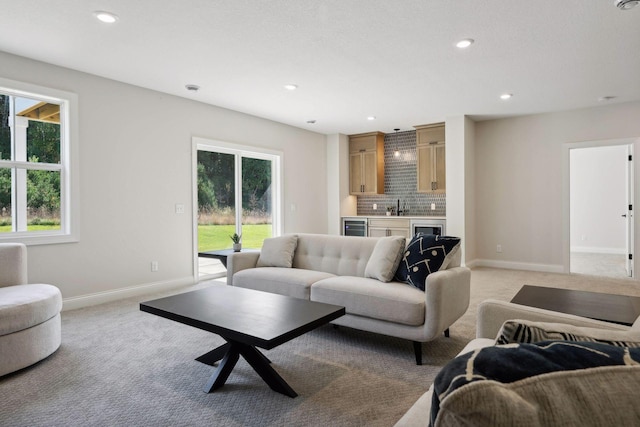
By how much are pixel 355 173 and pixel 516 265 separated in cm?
343

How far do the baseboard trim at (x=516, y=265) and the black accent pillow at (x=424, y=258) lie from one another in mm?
3642

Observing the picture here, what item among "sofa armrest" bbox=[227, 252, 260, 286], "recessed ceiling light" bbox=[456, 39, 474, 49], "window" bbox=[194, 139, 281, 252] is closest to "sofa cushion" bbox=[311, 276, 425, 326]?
"sofa armrest" bbox=[227, 252, 260, 286]

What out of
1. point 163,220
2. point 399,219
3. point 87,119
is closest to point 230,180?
point 163,220

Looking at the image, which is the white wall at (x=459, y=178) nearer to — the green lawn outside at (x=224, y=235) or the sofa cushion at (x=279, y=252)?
the green lawn outside at (x=224, y=235)

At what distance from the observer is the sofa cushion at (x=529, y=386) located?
51 cm

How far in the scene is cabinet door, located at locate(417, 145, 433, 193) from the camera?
6.80 meters

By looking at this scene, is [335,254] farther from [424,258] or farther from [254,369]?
[254,369]

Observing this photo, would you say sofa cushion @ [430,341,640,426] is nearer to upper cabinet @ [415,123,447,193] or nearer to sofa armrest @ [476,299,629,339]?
sofa armrest @ [476,299,629,339]

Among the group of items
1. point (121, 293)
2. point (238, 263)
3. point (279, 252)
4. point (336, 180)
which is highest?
point (336, 180)

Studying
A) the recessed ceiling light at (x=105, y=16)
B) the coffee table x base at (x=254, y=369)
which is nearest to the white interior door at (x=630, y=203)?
the coffee table x base at (x=254, y=369)

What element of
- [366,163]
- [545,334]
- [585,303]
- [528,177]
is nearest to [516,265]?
[528,177]

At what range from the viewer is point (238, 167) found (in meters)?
6.00

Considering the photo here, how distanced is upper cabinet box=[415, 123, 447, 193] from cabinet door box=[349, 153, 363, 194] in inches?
51.0

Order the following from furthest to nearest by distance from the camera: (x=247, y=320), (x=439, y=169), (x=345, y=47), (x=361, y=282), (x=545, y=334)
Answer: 1. (x=439, y=169)
2. (x=345, y=47)
3. (x=361, y=282)
4. (x=247, y=320)
5. (x=545, y=334)
